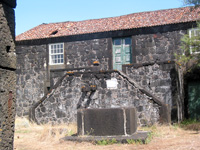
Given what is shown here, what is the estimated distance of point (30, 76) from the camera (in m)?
20.0

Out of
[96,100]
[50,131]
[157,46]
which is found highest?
[157,46]

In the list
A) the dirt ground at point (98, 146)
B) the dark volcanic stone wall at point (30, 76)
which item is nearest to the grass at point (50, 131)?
the dirt ground at point (98, 146)

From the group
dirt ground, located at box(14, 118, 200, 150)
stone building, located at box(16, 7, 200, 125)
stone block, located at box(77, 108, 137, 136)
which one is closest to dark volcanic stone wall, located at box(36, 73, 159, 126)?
stone building, located at box(16, 7, 200, 125)

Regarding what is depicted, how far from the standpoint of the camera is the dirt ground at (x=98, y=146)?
7651 millimetres

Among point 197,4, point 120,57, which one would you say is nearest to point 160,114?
point 197,4

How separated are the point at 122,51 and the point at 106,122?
396 inches

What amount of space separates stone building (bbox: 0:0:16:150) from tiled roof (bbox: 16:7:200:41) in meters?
14.2

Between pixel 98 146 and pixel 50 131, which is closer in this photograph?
pixel 98 146

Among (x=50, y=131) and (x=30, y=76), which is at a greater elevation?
(x=30, y=76)

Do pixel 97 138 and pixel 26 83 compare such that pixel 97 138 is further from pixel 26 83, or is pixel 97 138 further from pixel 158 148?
pixel 26 83

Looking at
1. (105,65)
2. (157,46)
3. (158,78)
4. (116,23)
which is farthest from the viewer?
(116,23)

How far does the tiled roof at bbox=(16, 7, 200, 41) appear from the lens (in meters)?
17.7

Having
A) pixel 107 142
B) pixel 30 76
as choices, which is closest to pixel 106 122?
pixel 107 142

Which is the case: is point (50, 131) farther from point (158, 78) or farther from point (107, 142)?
point (158, 78)
